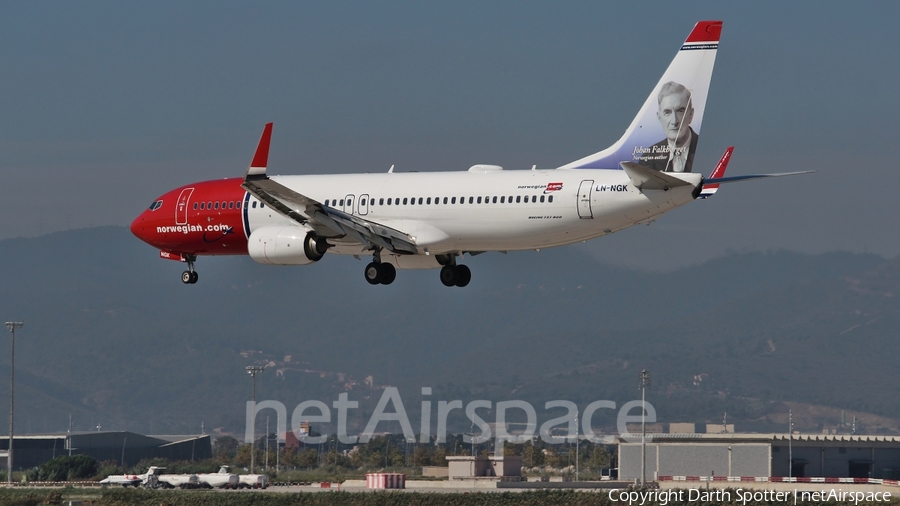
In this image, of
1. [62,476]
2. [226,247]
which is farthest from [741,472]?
[226,247]

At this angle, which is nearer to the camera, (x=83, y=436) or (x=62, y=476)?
(x=62, y=476)

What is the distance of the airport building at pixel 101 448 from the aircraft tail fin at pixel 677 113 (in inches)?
3048

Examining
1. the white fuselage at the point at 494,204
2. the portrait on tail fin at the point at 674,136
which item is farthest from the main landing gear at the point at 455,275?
the portrait on tail fin at the point at 674,136

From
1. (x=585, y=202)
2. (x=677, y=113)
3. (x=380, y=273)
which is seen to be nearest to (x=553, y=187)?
(x=585, y=202)

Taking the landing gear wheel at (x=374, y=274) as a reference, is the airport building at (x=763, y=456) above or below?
below

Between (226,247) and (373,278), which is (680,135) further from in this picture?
(226,247)

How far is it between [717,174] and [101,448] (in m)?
88.8

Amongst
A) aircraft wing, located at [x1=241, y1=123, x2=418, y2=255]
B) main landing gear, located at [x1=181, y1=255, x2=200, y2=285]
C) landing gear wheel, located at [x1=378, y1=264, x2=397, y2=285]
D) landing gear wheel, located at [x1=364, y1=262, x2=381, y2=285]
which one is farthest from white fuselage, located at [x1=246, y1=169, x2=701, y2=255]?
main landing gear, located at [x1=181, y1=255, x2=200, y2=285]

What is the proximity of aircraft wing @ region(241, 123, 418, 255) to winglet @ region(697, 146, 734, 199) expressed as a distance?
34.3ft

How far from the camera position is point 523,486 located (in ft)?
238

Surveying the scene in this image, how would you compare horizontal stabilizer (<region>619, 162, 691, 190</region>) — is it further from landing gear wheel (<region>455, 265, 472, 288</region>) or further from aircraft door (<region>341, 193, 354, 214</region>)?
aircraft door (<region>341, 193, 354, 214</region>)

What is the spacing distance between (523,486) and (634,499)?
52.2ft

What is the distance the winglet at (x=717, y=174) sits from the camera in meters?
46.4

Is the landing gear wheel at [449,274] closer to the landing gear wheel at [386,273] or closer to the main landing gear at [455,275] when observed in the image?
the main landing gear at [455,275]
